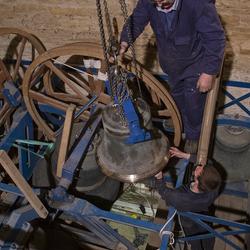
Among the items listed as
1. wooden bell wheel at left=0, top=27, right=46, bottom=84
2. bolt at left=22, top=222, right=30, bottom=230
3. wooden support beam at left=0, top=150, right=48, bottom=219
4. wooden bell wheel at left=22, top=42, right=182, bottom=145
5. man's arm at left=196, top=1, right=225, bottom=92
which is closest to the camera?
wooden support beam at left=0, top=150, right=48, bottom=219

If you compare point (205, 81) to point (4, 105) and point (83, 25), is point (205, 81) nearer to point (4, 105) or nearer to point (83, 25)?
point (83, 25)

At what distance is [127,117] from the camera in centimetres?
186

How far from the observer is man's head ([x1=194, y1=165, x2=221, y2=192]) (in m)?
2.89

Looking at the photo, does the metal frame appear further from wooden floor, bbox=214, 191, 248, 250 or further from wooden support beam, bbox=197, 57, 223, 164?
wooden floor, bbox=214, 191, 248, 250

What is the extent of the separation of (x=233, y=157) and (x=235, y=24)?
4.71 ft

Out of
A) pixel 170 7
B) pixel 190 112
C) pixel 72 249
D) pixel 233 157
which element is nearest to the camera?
pixel 170 7

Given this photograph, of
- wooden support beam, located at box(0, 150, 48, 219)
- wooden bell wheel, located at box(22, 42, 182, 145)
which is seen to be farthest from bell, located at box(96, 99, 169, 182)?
wooden bell wheel, located at box(22, 42, 182, 145)

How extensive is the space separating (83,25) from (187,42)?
1.63 meters

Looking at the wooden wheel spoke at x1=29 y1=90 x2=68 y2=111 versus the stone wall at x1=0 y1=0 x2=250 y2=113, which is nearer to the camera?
the stone wall at x1=0 y1=0 x2=250 y2=113

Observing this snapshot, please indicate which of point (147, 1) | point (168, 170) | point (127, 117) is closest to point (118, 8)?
point (147, 1)

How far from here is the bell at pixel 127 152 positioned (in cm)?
192

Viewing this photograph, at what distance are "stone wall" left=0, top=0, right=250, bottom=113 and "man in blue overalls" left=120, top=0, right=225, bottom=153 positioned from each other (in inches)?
33.2

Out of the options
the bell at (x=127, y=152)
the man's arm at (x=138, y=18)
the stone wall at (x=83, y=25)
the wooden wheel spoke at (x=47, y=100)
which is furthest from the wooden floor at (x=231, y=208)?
the bell at (x=127, y=152)

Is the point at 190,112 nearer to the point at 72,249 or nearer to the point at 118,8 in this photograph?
the point at 118,8
